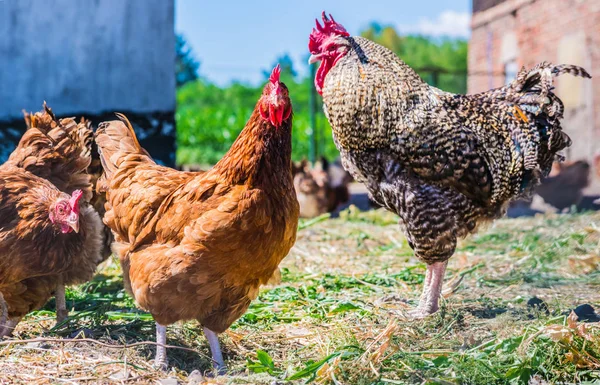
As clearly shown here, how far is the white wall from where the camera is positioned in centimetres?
752

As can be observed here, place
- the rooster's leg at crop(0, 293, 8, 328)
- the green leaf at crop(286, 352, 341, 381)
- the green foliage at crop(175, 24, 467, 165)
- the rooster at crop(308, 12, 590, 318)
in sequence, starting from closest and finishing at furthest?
the green leaf at crop(286, 352, 341, 381)
the rooster's leg at crop(0, 293, 8, 328)
the rooster at crop(308, 12, 590, 318)
the green foliage at crop(175, 24, 467, 165)

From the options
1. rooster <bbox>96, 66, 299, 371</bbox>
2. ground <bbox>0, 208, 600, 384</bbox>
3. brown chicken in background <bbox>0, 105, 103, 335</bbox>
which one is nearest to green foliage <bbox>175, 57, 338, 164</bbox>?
ground <bbox>0, 208, 600, 384</bbox>

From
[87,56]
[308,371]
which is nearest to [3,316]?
[308,371]

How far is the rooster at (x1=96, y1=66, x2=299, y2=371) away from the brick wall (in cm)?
857

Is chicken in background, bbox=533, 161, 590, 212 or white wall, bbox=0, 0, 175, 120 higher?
white wall, bbox=0, 0, 175, 120

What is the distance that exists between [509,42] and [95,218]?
41.6 feet

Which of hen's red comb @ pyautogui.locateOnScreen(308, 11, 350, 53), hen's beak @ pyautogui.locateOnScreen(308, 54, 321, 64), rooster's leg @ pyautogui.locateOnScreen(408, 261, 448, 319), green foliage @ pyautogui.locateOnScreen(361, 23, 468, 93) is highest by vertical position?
green foliage @ pyautogui.locateOnScreen(361, 23, 468, 93)

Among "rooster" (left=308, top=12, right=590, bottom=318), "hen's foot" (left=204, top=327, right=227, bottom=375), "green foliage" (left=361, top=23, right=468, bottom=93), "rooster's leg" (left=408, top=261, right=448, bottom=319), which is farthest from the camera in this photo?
"green foliage" (left=361, top=23, right=468, bottom=93)

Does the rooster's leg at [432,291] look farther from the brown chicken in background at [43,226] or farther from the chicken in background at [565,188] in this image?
the chicken in background at [565,188]

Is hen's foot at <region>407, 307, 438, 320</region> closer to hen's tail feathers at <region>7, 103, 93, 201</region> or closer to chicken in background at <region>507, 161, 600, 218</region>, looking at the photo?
hen's tail feathers at <region>7, 103, 93, 201</region>

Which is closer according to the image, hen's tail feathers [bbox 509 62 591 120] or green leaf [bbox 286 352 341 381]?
green leaf [bbox 286 352 341 381]

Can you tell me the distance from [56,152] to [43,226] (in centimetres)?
82

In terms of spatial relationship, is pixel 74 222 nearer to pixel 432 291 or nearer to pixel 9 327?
pixel 9 327

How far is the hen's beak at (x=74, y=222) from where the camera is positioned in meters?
3.79
